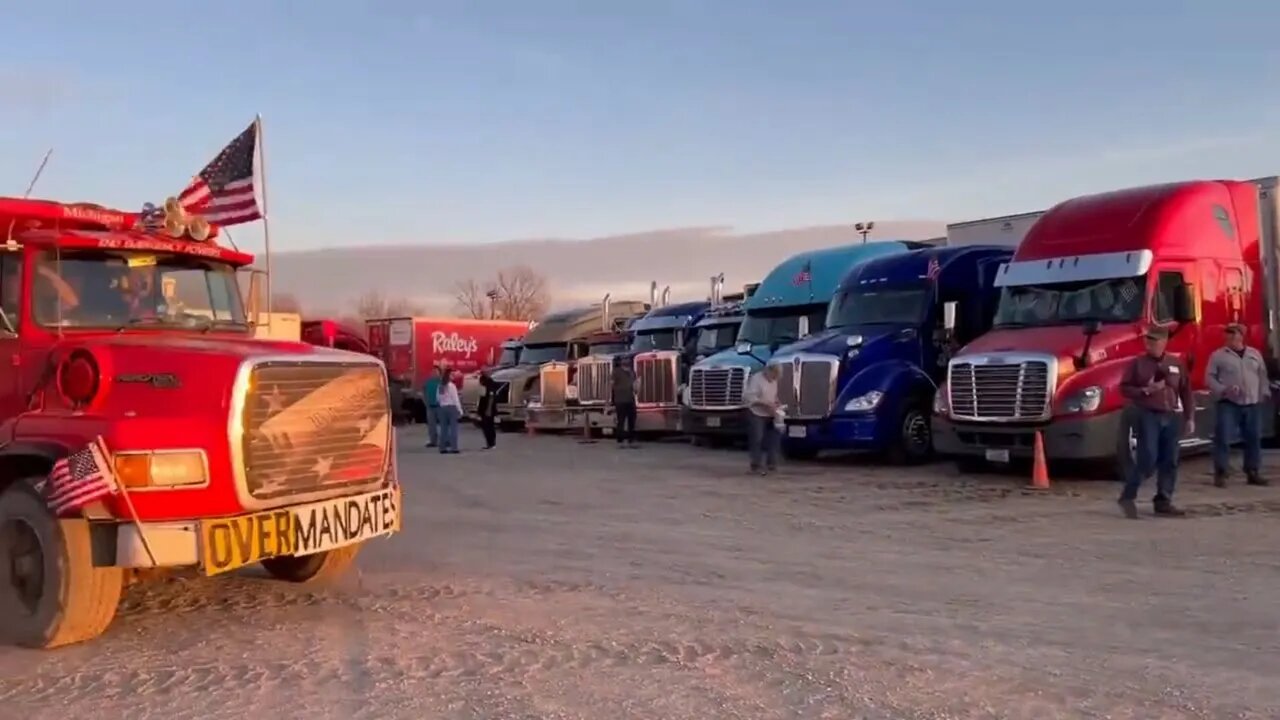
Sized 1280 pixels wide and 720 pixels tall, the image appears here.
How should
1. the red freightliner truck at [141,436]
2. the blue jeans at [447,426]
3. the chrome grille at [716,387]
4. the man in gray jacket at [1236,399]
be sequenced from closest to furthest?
the red freightliner truck at [141,436] < the man in gray jacket at [1236,399] < the chrome grille at [716,387] < the blue jeans at [447,426]

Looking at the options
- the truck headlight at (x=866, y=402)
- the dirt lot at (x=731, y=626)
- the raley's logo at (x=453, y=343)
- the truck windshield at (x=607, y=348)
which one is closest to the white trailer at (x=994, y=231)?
the truck headlight at (x=866, y=402)

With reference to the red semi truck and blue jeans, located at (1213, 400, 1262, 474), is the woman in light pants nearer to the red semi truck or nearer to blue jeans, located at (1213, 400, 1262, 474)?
blue jeans, located at (1213, 400, 1262, 474)

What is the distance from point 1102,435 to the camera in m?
13.0

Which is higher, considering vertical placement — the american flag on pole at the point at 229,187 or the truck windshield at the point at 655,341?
the american flag on pole at the point at 229,187

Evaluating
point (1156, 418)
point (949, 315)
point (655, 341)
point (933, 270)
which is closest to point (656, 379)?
point (655, 341)

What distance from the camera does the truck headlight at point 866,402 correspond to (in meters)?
16.0

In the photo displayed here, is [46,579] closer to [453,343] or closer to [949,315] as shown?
[949,315]

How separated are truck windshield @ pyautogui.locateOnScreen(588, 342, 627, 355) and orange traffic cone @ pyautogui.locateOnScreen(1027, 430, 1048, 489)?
13340mm

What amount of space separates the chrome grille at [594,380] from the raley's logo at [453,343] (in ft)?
43.7

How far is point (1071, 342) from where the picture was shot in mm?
13516

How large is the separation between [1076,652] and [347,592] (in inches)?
185

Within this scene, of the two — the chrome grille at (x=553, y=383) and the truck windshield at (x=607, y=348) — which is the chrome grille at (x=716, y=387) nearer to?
the chrome grille at (x=553, y=383)

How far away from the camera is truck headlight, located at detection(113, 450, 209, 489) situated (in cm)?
626

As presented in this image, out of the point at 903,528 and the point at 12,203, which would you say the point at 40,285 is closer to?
the point at 12,203
